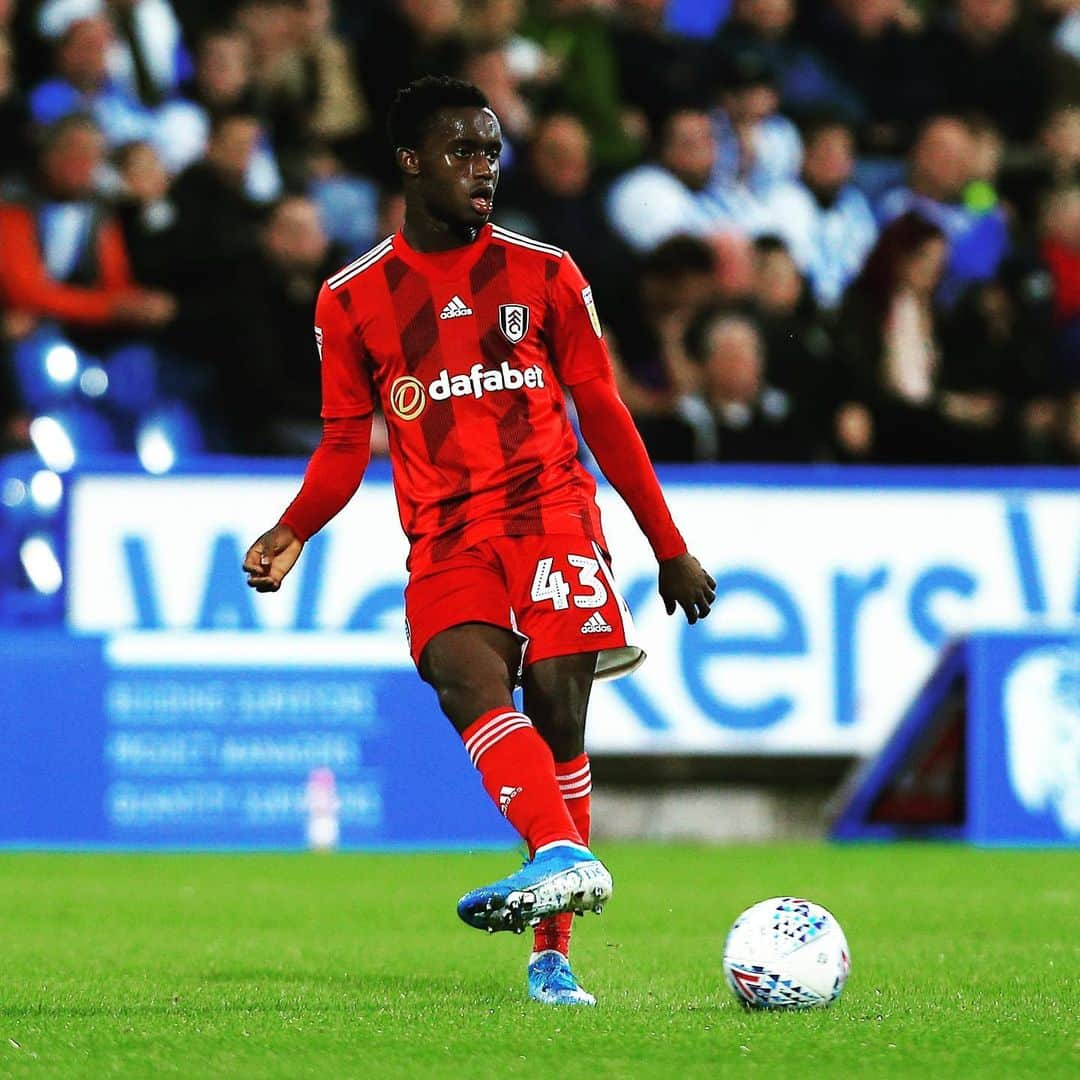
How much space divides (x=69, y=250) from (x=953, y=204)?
217 inches

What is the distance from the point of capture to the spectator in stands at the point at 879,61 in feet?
50.2

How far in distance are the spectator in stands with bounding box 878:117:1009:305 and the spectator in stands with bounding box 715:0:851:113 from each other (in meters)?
0.91

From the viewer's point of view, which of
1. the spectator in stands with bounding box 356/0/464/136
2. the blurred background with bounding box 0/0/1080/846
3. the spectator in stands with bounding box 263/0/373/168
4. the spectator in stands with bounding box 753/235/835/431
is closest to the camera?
the blurred background with bounding box 0/0/1080/846

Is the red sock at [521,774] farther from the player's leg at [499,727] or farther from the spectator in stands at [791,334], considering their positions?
the spectator in stands at [791,334]

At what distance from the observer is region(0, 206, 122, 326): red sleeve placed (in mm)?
11117

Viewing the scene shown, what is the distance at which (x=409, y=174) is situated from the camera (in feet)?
Answer: 17.2

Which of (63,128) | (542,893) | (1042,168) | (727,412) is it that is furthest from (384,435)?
(542,893)

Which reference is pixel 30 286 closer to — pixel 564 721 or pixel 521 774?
pixel 564 721

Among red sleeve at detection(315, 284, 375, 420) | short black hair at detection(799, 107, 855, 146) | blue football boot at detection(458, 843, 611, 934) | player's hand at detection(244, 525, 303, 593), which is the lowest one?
blue football boot at detection(458, 843, 611, 934)

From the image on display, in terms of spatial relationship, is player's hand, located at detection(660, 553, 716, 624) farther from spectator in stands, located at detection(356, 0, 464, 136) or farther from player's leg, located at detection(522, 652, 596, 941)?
spectator in stands, located at detection(356, 0, 464, 136)

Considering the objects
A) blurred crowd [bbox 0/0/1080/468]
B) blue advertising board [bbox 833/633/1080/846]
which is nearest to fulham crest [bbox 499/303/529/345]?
blurred crowd [bbox 0/0/1080/468]

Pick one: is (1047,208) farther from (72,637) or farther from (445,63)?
(72,637)

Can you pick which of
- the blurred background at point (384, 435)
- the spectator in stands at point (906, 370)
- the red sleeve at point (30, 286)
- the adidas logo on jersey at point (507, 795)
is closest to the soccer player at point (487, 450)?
Answer: the adidas logo on jersey at point (507, 795)

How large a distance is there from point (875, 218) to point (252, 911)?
792 centimetres
